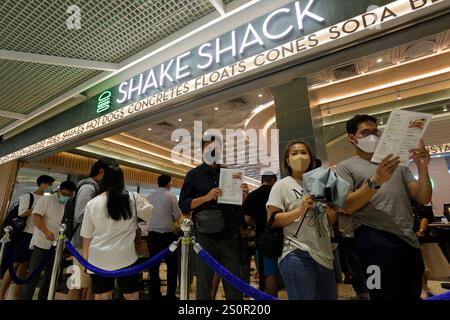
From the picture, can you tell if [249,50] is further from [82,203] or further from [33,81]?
[33,81]

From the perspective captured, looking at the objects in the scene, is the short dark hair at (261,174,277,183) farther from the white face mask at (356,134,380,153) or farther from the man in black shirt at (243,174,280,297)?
the white face mask at (356,134,380,153)

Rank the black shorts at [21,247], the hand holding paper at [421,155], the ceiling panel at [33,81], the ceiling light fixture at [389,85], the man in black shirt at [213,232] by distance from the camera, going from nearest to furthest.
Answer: the hand holding paper at [421,155]
the man in black shirt at [213,232]
the black shorts at [21,247]
the ceiling panel at [33,81]
the ceiling light fixture at [389,85]

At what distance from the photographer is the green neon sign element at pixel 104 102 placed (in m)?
4.08

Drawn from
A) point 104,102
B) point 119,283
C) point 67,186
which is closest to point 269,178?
point 119,283

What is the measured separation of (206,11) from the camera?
2.84 m

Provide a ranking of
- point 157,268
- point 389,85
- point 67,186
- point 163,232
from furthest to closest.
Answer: point 389,85 < point 163,232 < point 67,186 < point 157,268

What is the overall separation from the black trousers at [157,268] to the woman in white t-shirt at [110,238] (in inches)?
47.1

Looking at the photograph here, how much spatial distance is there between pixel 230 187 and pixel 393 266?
1.07 metres

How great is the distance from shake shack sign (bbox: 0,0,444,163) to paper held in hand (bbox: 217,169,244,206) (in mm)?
1240

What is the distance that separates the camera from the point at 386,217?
126 cm

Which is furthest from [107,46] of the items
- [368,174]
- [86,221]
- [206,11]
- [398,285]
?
[398,285]

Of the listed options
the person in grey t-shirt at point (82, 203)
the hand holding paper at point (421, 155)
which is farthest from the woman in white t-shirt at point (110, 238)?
the hand holding paper at point (421, 155)

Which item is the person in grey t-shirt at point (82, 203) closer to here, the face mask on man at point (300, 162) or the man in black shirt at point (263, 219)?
the man in black shirt at point (263, 219)

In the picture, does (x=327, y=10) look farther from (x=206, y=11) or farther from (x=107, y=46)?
(x=107, y=46)
